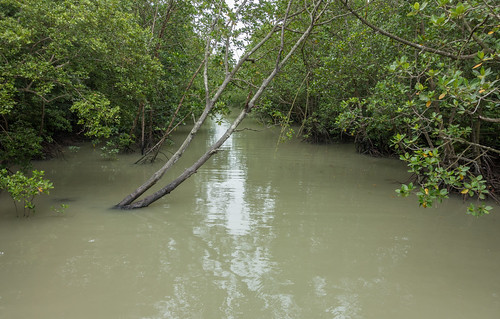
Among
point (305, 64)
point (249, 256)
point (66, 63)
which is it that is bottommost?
point (249, 256)

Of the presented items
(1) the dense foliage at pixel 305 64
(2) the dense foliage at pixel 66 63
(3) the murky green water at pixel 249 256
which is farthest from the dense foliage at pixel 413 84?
(2) the dense foliage at pixel 66 63

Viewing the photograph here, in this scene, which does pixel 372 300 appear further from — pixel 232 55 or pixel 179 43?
pixel 179 43

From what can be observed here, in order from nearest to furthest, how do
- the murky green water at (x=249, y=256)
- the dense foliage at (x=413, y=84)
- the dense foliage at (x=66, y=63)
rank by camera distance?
the murky green water at (x=249, y=256)
the dense foliage at (x=413, y=84)
the dense foliage at (x=66, y=63)

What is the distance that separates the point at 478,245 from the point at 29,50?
27.0 ft

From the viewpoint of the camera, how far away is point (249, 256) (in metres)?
5.32

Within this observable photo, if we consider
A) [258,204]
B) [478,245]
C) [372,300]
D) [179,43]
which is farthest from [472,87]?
[179,43]

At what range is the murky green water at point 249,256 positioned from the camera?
4.09 metres

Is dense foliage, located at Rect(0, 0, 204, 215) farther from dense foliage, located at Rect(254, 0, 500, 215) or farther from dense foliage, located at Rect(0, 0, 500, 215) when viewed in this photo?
dense foliage, located at Rect(254, 0, 500, 215)

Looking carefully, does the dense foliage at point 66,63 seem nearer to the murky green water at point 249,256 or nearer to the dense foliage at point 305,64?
the dense foliage at point 305,64

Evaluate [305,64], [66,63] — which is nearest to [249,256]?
[66,63]

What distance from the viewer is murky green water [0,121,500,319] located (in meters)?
4.09

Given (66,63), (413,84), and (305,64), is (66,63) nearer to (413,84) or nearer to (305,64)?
(305,64)

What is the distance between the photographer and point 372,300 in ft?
13.8

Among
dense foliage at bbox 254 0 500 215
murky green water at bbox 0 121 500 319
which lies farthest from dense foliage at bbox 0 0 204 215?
dense foliage at bbox 254 0 500 215
